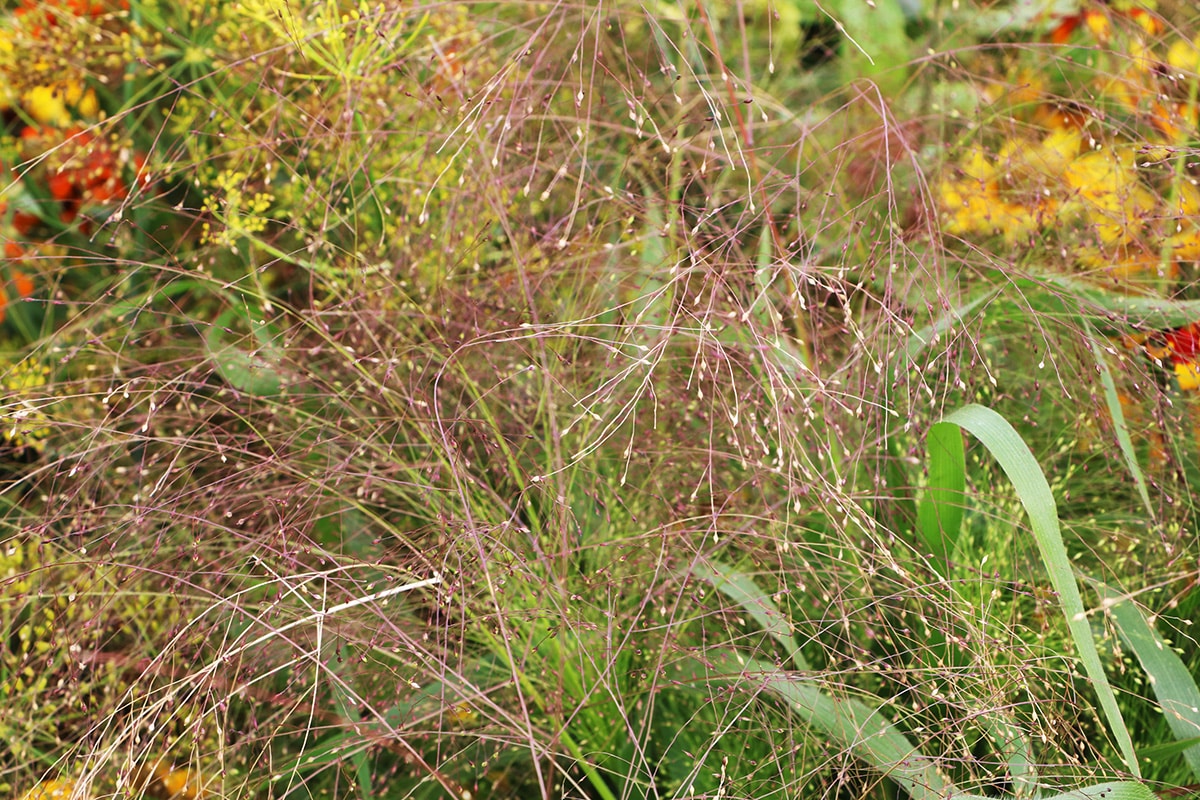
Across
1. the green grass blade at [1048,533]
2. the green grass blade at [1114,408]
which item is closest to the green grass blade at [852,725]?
the green grass blade at [1048,533]

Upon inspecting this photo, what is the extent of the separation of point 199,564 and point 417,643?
0.24m

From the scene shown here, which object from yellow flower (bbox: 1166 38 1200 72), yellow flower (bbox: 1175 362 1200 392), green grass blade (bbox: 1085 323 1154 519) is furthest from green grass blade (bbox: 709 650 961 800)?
yellow flower (bbox: 1166 38 1200 72)

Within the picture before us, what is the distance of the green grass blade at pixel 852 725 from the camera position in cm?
74

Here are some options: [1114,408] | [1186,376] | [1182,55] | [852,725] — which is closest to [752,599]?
[852,725]

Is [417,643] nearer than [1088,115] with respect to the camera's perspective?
Yes

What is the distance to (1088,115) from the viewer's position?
110 centimetres

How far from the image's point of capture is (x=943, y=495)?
0.87m

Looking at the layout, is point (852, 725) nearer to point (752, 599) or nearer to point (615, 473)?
point (752, 599)

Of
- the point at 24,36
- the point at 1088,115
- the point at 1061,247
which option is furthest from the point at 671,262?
the point at 24,36

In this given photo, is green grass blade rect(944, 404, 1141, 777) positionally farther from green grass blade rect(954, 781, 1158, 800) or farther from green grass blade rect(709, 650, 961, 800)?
green grass blade rect(709, 650, 961, 800)

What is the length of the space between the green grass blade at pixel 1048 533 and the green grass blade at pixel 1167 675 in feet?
0.36

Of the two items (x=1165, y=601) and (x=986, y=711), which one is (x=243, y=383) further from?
(x=1165, y=601)

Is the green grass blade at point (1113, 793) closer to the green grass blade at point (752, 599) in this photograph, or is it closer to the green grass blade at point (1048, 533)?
the green grass blade at point (1048, 533)

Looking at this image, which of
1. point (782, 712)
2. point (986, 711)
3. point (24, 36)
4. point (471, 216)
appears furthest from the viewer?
point (24, 36)
